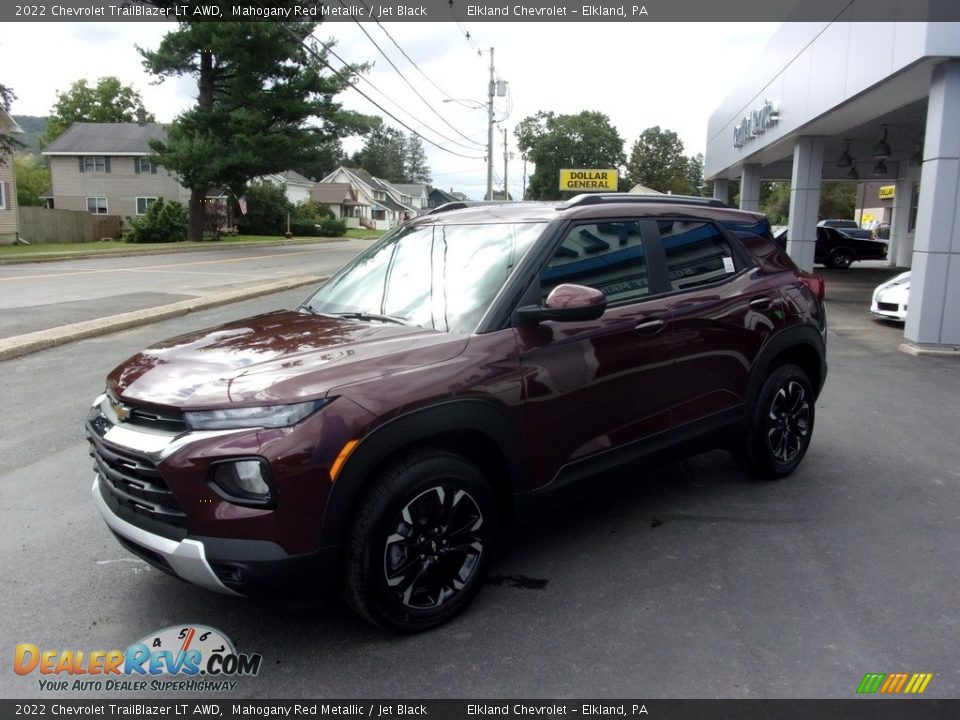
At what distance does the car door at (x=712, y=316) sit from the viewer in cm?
430

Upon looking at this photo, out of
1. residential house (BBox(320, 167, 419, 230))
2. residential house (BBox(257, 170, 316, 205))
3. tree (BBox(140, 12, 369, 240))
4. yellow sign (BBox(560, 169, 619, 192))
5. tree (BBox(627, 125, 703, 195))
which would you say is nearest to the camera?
tree (BBox(140, 12, 369, 240))

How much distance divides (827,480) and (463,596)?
3112 millimetres

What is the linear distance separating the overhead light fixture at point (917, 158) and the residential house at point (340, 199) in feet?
224

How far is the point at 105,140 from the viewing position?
180 ft

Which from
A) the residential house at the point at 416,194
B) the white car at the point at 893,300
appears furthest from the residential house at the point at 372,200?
the white car at the point at 893,300

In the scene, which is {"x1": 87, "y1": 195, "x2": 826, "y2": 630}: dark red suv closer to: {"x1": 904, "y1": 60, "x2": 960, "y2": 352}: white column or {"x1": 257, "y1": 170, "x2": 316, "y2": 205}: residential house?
{"x1": 904, "y1": 60, "x2": 960, "y2": 352}: white column

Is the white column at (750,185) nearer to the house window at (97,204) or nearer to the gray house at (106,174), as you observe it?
the gray house at (106,174)

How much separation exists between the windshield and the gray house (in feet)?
182

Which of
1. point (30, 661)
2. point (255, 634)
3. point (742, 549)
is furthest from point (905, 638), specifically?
point (30, 661)

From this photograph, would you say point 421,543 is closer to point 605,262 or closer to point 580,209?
point 605,262

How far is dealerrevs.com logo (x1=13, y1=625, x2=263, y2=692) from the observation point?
2.91 meters

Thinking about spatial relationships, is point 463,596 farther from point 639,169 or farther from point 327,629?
point 639,169

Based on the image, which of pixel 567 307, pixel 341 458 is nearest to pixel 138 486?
pixel 341 458

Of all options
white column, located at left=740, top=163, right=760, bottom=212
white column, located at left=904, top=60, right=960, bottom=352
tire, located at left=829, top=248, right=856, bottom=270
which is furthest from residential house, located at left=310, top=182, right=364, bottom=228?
white column, located at left=904, top=60, right=960, bottom=352
